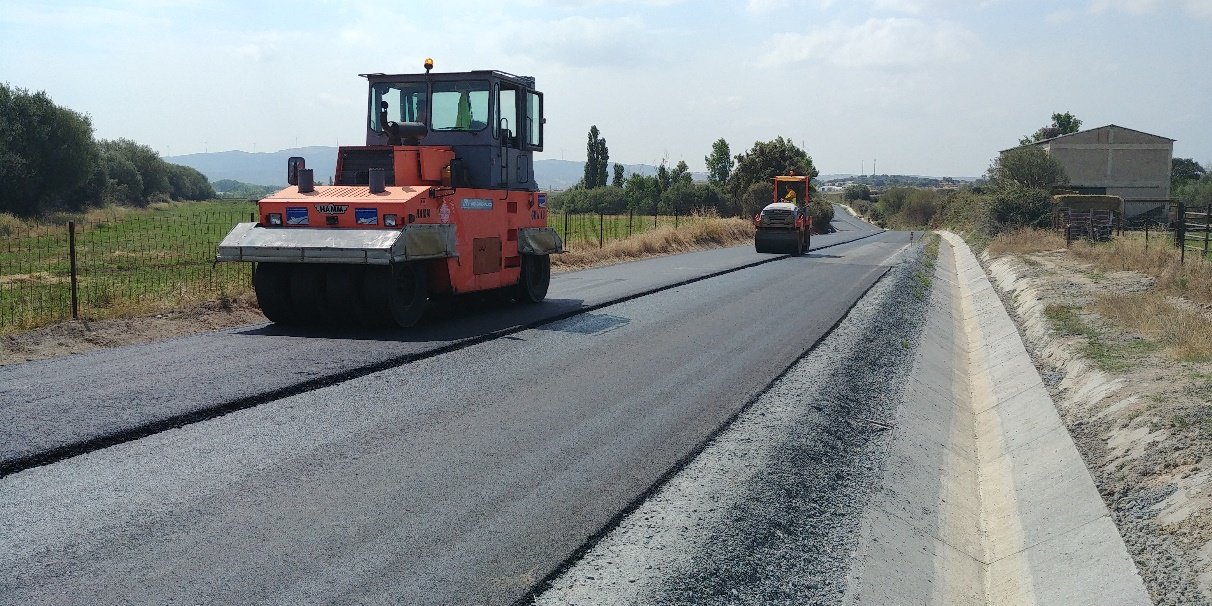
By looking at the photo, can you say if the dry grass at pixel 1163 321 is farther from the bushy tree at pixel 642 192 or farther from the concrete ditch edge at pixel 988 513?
the bushy tree at pixel 642 192

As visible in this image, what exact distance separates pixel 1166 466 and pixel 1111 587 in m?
1.96

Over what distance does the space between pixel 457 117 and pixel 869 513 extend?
9083mm

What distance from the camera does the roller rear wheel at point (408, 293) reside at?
11.4m

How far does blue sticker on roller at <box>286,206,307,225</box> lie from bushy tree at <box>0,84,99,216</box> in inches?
1798

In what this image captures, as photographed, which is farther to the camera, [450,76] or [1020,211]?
[1020,211]

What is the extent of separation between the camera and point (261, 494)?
Result: 543cm

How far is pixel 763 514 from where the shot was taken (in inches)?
225

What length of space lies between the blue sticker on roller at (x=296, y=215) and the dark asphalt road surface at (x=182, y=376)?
127 cm

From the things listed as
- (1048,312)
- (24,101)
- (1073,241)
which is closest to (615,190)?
(24,101)

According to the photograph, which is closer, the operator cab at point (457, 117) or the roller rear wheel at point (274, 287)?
the roller rear wheel at point (274, 287)

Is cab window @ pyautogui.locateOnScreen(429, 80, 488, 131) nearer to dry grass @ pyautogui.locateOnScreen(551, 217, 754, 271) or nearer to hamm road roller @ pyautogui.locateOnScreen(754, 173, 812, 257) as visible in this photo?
dry grass @ pyautogui.locateOnScreen(551, 217, 754, 271)

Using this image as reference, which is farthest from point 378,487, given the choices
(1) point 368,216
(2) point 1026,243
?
(2) point 1026,243

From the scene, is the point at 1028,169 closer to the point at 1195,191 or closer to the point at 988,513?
the point at 1195,191

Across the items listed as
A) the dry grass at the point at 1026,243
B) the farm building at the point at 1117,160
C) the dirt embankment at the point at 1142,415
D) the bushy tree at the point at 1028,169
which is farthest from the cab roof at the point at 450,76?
the farm building at the point at 1117,160
